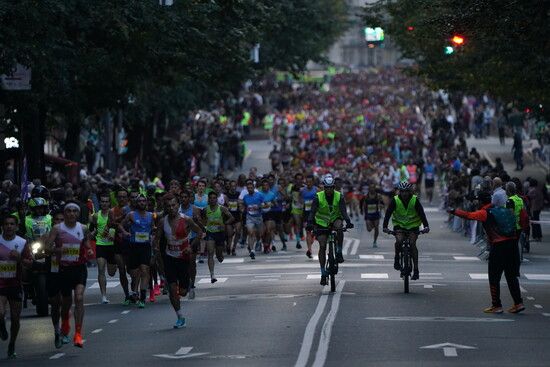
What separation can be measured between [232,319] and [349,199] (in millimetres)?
33310

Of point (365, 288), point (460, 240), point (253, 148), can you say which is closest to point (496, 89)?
point (460, 240)

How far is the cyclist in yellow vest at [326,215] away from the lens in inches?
1153

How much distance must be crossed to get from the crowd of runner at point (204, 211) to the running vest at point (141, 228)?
2 centimetres

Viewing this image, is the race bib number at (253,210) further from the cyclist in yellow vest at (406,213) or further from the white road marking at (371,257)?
the cyclist in yellow vest at (406,213)

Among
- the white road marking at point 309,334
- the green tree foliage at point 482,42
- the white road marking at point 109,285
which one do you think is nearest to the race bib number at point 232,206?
the green tree foliage at point 482,42

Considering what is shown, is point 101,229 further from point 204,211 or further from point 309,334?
point 309,334

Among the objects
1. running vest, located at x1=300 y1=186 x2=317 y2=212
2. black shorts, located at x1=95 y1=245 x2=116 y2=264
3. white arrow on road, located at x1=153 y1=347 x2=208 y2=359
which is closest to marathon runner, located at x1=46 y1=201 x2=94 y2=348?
white arrow on road, located at x1=153 y1=347 x2=208 y2=359

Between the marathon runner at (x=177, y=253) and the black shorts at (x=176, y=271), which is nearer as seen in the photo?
the marathon runner at (x=177, y=253)

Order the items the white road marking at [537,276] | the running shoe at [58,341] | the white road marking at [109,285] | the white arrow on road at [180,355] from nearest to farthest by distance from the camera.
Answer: the white arrow on road at [180,355] < the running shoe at [58,341] < the white road marking at [109,285] < the white road marking at [537,276]

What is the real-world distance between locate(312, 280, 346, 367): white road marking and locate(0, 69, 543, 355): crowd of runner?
176cm

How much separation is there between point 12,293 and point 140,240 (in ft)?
20.3

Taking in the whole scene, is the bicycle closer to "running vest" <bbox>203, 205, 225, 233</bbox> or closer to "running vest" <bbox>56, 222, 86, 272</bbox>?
"running vest" <bbox>203, 205, 225, 233</bbox>

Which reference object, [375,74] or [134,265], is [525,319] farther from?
[375,74]

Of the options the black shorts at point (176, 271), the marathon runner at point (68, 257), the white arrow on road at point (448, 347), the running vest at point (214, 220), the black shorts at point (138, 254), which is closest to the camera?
the white arrow on road at point (448, 347)
